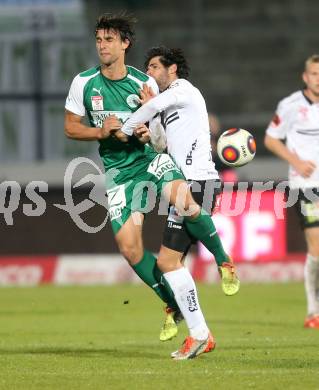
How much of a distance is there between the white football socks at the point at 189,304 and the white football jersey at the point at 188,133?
885mm

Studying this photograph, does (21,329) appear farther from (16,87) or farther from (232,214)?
(16,87)

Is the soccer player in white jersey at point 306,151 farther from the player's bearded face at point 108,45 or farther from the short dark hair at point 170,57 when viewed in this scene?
the player's bearded face at point 108,45

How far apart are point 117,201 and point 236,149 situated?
1037mm

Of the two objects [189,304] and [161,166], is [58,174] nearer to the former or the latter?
[161,166]

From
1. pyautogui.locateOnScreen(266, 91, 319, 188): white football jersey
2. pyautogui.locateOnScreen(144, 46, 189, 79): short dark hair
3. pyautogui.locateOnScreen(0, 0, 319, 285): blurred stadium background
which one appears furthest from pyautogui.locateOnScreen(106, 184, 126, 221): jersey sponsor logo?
pyautogui.locateOnScreen(0, 0, 319, 285): blurred stadium background

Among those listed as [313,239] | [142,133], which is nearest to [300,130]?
[313,239]

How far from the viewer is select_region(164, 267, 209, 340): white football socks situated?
8344 mm

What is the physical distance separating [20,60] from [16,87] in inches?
17.1

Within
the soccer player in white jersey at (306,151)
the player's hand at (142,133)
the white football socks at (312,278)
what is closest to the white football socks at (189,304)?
the player's hand at (142,133)

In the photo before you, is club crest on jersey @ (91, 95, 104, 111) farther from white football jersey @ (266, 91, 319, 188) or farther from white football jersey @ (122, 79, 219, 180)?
white football jersey @ (266, 91, 319, 188)

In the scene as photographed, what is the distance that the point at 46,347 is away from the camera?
9531 mm

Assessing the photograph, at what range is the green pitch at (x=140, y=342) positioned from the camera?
7.30 meters

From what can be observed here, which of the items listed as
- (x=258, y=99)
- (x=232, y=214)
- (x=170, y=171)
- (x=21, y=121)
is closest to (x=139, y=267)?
(x=170, y=171)

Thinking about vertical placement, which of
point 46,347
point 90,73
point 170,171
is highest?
point 90,73
